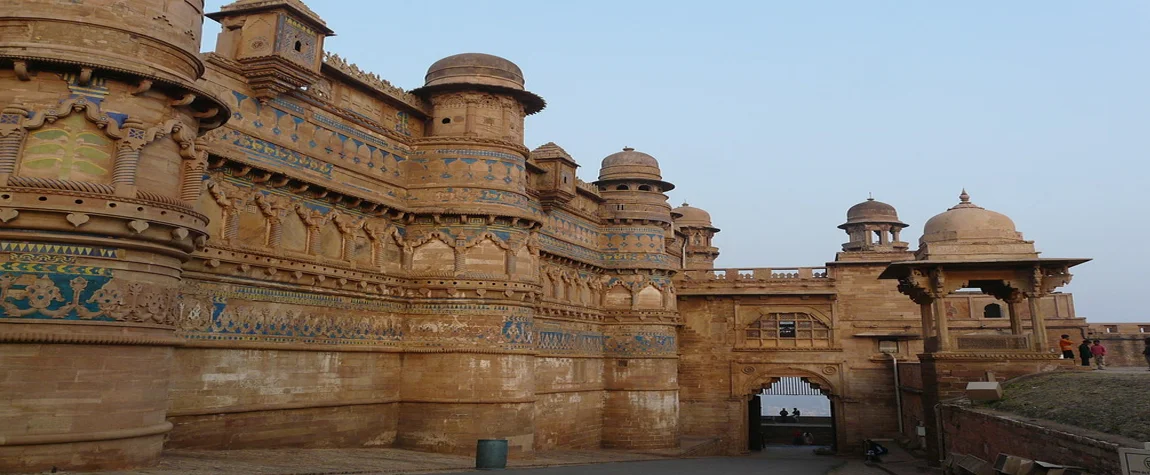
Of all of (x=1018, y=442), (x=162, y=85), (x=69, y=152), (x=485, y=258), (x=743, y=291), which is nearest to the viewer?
(x=69, y=152)

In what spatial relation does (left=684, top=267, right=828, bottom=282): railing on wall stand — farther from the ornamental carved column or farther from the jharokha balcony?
the ornamental carved column

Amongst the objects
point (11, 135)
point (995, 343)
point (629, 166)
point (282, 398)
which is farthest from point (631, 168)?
point (11, 135)

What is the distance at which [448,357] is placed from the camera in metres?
14.9

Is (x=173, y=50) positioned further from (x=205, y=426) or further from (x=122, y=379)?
(x=205, y=426)

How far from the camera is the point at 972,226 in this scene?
18641 millimetres

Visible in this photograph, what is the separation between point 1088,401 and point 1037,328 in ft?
21.1

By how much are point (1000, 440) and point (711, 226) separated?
1034 inches

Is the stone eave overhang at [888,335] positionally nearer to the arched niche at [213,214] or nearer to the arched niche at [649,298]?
the arched niche at [649,298]

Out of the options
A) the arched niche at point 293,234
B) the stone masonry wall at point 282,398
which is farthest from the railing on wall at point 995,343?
the arched niche at point 293,234

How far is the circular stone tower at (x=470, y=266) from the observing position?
14797 millimetres

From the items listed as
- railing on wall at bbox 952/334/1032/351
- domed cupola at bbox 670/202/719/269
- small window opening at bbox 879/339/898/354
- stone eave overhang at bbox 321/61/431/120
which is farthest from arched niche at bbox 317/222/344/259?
domed cupola at bbox 670/202/719/269

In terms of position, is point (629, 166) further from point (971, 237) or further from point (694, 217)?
point (694, 217)

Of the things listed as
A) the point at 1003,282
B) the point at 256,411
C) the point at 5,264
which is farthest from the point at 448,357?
the point at 1003,282

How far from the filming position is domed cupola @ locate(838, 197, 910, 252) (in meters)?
35.8
